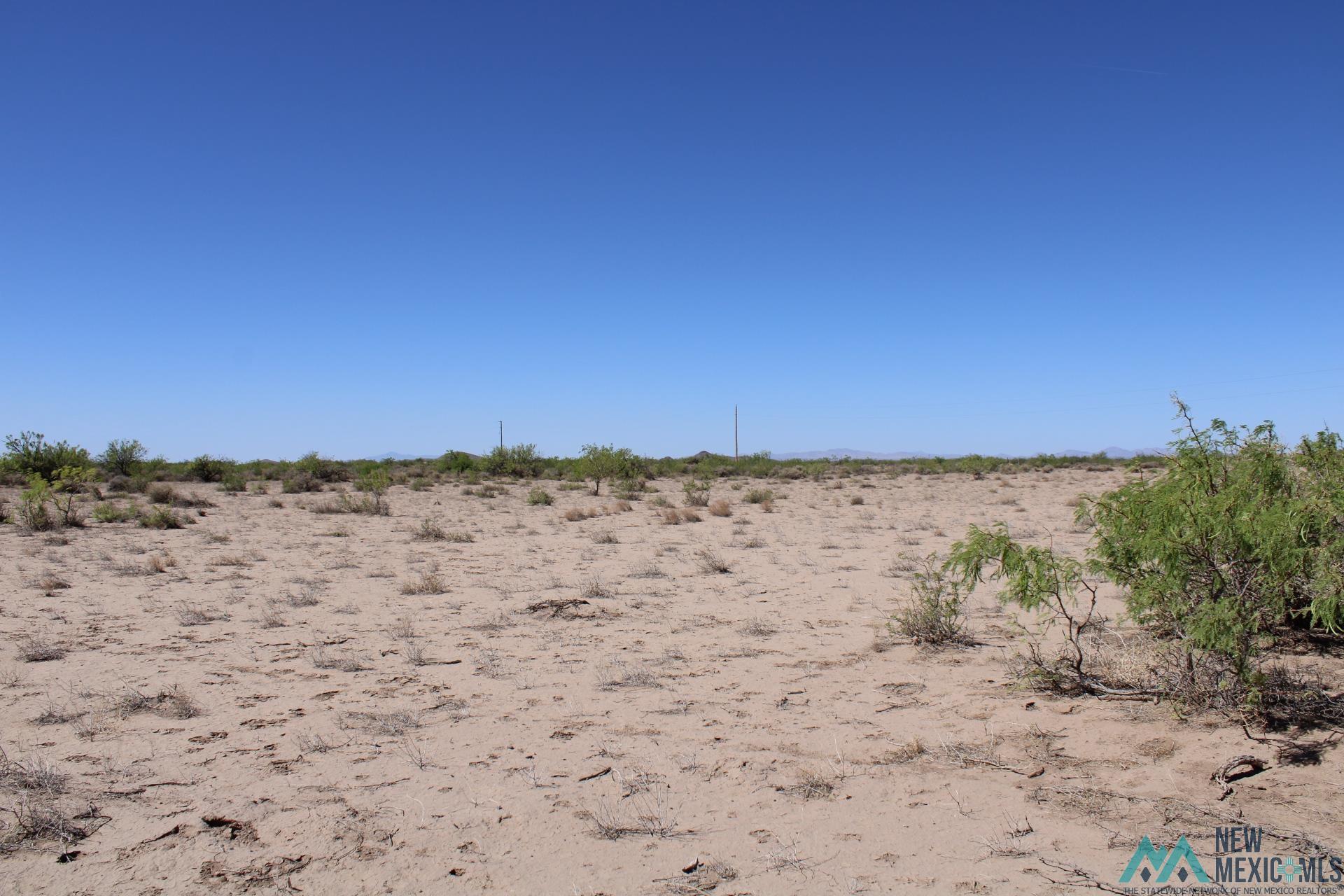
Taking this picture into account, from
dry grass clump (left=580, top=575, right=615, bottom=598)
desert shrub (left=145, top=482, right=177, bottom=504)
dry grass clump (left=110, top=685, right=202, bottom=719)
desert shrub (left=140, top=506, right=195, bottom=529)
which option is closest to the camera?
dry grass clump (left=110, top=685, right=202, bottom=719)

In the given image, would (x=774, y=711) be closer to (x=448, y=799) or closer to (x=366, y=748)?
(x=448, y=799)

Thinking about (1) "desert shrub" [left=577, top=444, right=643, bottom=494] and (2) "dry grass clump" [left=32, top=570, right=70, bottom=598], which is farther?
(1) "desert shrub" [left=577, top=444, right=643, bottom=494]

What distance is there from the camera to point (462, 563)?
1357cm

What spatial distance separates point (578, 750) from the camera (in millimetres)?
5324

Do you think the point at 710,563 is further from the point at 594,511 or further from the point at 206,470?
the point at 206,470

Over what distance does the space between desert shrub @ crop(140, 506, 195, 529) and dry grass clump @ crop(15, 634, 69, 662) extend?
1135 cm

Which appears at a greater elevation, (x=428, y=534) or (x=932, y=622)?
(x=428, y=534)

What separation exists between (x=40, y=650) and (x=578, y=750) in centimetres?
599

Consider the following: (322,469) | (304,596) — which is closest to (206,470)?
(322,469)

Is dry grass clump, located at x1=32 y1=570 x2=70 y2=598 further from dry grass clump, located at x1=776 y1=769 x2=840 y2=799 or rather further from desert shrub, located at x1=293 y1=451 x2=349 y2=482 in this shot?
desert shrub, located at x1=293 y1=451 x2=349 y2=482

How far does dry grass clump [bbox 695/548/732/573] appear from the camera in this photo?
41.6 ft

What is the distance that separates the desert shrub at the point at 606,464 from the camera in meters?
31.4

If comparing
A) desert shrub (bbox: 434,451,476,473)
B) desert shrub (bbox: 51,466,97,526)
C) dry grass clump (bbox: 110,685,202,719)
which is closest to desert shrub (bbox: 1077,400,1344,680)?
dry grass clump (bbox: 110,685,202,719)

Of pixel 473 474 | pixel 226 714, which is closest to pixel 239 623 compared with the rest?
pixel 226 714
